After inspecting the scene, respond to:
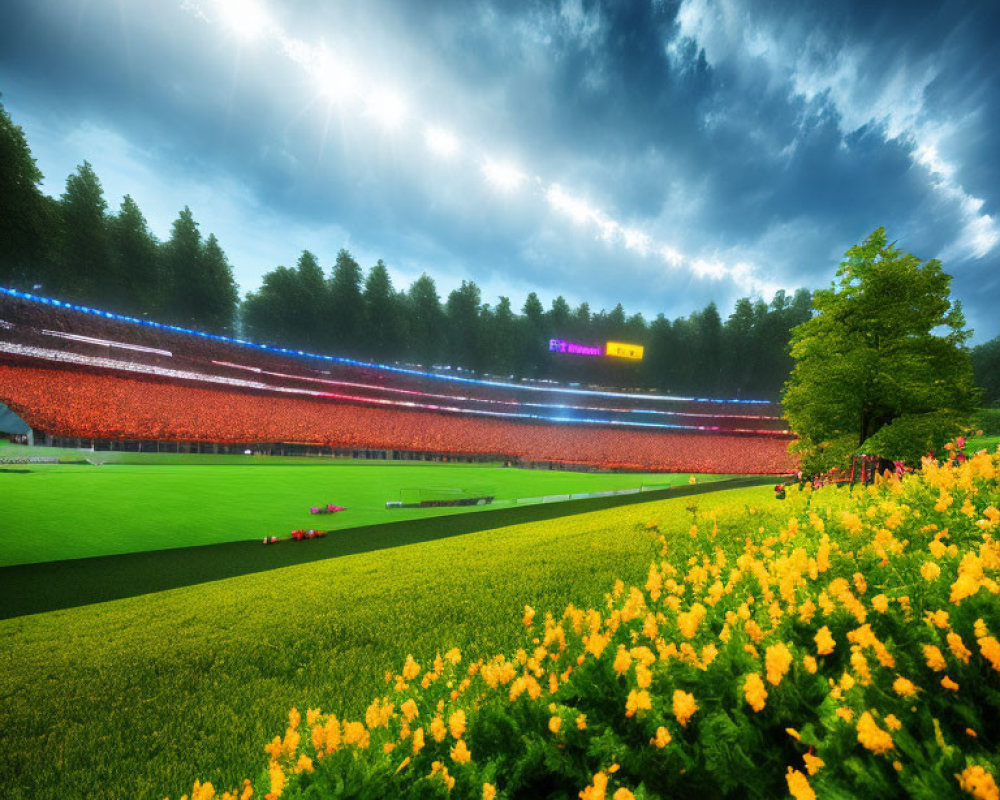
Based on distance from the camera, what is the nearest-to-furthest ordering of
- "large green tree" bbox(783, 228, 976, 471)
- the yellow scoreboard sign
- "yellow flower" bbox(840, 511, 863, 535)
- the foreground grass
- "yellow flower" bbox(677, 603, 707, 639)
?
"yellow flower" bbox(677, 603, 707, 639) → "yellow flower" bbox(840, 511, 863, 535) → the foreground grass → "large green tree" bbox(783, 228, 976, 471) → the yellow scoreboard sign

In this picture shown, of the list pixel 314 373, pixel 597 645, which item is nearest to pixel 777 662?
pixel 597 645

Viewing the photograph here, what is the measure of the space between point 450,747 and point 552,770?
437 millimetres

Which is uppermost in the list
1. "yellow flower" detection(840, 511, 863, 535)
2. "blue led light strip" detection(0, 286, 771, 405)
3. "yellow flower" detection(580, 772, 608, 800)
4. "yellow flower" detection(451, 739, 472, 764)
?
"blue led light strip" detection(0, 286, 771, 405)

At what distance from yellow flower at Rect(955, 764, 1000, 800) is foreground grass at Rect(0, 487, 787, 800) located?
328 cm

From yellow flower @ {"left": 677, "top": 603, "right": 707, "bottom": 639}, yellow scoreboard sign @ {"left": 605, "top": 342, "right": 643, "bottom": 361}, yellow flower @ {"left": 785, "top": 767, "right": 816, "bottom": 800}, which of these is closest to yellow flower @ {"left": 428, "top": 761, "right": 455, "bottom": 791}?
yellow flower @ {"left": 785, "top": 767, "right": 816, "bottom": 800}

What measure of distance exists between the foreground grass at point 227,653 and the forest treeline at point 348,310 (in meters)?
35.3

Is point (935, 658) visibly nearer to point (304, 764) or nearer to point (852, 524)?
point (852, 524)

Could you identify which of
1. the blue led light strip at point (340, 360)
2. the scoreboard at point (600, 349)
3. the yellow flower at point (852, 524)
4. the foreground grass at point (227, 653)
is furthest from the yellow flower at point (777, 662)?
the scoreboard at point (600, 349)

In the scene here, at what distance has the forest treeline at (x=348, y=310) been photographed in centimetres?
2839

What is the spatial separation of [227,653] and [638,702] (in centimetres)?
463

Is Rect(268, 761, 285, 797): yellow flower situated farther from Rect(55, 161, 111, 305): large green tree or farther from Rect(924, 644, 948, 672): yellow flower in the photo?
Rect(55, 161, 111, 305): large green tree

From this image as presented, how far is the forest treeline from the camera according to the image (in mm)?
28391

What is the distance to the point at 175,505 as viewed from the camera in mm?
11422

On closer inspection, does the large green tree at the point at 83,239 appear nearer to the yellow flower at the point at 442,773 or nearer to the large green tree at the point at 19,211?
the large green tree at the point at 19,211
